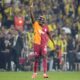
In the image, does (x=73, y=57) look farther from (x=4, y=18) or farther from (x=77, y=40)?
(x=4, y=18)

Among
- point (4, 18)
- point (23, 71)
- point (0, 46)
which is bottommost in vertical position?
point (23, 71)

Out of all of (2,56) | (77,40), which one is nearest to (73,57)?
(77,40)

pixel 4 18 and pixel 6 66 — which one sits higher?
pixel 4 18

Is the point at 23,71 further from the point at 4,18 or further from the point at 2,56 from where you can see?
the point at 4,18

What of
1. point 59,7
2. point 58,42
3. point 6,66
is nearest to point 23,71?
point 6,66

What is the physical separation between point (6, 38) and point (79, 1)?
3.28m

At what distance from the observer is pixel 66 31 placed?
1391 centimetres

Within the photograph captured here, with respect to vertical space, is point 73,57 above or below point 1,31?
below

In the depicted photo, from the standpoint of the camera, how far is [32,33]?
44.7 ft

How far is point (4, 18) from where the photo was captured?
13711 mm

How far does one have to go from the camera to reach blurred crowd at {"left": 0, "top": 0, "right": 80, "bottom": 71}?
44.7ft

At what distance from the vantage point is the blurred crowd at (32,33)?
13609mm

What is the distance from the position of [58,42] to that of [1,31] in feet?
7.45

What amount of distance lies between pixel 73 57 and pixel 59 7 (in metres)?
2.07
